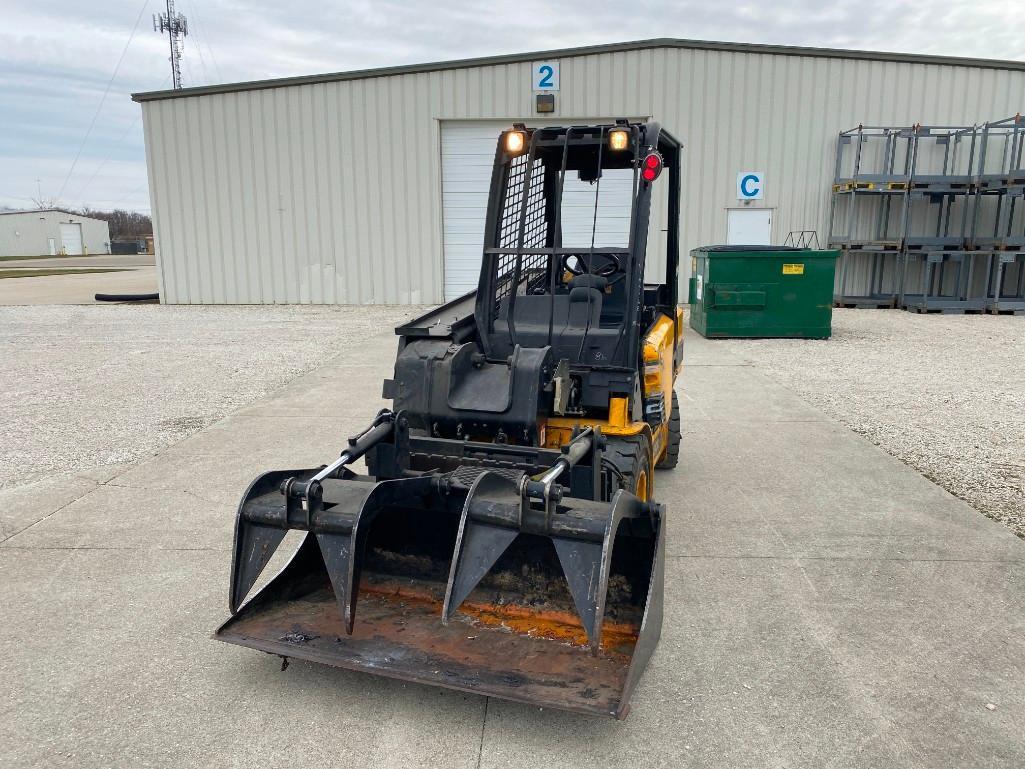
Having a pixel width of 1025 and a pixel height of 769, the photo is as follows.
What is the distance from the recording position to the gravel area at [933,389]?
6.12m

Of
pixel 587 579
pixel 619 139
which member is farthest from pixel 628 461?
pixel 619 139

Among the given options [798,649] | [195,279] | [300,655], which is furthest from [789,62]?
[300,655]

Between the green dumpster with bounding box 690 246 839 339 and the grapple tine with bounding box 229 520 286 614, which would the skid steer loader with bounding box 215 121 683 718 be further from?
the green dumpster with bounding box 690 246 839 339

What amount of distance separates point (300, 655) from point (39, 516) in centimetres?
311

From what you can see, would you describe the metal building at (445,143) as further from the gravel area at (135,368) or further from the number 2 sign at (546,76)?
the gravel area at (135,368)

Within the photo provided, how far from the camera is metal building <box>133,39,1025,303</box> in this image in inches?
670

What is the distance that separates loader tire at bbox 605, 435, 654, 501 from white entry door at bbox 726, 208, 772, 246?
1435cm

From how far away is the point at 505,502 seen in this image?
3041mm

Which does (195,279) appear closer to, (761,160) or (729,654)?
(761,160)

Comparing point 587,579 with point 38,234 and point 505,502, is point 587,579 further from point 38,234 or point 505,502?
point 38,234

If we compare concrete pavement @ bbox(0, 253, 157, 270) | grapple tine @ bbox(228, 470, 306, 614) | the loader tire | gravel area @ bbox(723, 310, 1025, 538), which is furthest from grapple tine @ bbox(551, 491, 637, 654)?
concrete pavement @ bbox(0, 253, 157, 270)

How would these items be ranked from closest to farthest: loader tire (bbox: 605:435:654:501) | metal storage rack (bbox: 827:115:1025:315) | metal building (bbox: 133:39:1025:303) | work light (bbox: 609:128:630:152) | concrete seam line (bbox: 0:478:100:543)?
1. loader tire (bbox: 605:435:654:501)
2. work light (bbox: 609:128:630:152)
3. concrete seam line (bbox: 0:478:100:543)
4. metal storage rack (bbox: 827:115:1025:315)
5. metal building (bbox: 133:39:1025:303)

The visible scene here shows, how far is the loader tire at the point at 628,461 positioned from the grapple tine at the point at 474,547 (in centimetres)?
101

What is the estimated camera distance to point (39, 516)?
16.9 feet
